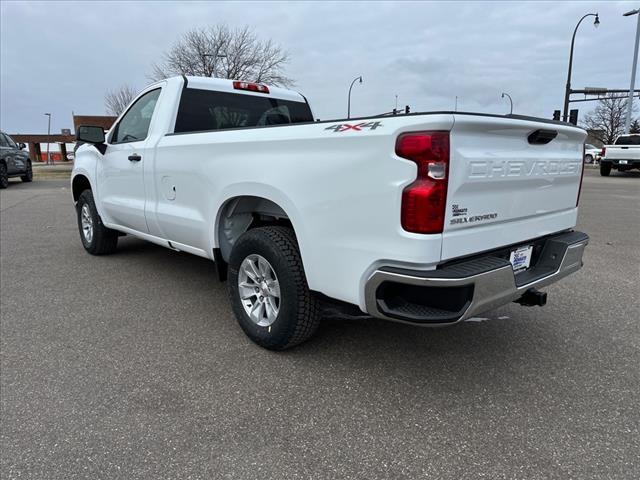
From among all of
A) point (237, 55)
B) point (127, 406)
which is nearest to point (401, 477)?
point (127, 406)

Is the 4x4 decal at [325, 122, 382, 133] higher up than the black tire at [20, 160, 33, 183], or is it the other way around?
the 4x4 decal at [325, 122, 382, 133]

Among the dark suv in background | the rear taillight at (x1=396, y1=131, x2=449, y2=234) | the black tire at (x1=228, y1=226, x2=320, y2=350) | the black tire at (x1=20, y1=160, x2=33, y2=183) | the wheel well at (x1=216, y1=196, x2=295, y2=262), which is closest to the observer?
the rear taillight at (x1=396, y1=131, x2=449, y2=234)

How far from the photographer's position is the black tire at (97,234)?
229 inches

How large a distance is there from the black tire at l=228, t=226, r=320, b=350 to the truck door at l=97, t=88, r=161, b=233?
174cm

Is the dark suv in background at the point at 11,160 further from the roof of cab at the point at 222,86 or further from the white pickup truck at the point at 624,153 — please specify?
the white pickup truck at the point at 624,153

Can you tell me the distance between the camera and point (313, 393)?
2816 mm

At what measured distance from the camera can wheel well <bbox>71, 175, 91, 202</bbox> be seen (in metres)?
6.12

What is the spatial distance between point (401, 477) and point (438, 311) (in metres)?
0.79

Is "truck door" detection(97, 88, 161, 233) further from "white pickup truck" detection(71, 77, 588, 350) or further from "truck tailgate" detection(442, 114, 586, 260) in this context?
"truck tailgate" detection(442, 114, 586, 260)

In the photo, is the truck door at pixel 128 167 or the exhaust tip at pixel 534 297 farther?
the truck door at pixel 128 167

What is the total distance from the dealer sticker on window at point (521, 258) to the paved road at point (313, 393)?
2.26 ft

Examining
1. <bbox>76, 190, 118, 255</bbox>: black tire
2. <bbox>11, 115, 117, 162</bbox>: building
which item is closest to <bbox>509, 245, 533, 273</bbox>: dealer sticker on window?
<bbox>76, 190, 118, 255</bbox>: black tire

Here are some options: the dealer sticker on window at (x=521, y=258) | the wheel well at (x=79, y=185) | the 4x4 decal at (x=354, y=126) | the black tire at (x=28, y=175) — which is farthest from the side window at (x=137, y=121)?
the black tire at (x=28, y=175)

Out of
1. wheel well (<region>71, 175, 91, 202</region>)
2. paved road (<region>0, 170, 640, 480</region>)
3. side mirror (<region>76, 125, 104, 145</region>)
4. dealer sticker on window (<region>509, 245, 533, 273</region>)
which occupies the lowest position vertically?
paved road (<region>0, 170, 640, 480</region>)
